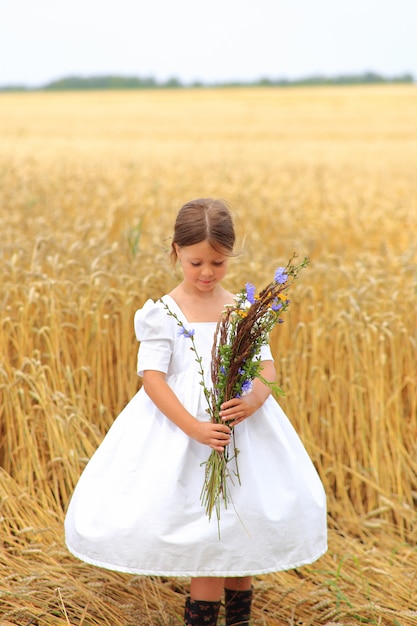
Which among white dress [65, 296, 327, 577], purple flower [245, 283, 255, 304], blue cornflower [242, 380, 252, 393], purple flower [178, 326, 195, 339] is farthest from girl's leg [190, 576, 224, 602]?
→ purple flower [245, 283, 255, 304]

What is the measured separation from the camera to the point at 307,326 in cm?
387

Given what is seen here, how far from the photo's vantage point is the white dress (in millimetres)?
2096

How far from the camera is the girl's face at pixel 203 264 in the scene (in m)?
2.17

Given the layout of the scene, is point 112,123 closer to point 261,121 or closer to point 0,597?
point 261,121

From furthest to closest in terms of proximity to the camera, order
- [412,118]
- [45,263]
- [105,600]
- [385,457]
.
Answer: [412,118] < [45,263] < [385,457] < [105,600]

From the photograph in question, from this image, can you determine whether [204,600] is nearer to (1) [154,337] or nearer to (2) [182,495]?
(2) [182,495]

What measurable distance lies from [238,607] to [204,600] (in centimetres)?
20

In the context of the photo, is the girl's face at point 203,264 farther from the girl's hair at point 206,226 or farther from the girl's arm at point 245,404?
the girl's arm at point 245,404

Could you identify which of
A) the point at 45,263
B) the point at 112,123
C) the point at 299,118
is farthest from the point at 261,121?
the point at 45,263

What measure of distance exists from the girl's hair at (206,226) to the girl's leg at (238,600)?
901 mm

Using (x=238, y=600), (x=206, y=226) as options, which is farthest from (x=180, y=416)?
(x=238, y=600)

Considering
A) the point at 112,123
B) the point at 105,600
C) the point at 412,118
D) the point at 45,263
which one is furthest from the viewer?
the point at 412,118

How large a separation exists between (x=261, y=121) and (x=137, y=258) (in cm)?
2366

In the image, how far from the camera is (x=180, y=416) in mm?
2104
